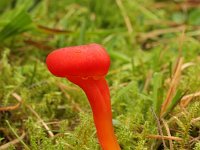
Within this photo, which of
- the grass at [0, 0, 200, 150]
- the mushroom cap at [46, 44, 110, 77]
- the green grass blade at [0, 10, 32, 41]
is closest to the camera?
the mushroom cap at [46, 44, 110, 77]

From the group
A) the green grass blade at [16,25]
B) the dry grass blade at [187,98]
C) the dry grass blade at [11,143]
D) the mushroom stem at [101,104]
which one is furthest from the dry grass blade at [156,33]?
the mushroom stem at [101,104]

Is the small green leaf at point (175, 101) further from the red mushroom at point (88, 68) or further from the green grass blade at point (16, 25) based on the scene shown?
the green grass blade at point (16, 25)

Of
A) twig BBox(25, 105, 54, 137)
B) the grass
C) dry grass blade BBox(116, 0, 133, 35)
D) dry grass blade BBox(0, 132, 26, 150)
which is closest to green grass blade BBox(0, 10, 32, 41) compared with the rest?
the grass

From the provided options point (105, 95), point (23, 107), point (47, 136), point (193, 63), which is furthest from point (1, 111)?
point (193, 63)

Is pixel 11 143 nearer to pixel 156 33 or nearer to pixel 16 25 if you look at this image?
pixel 16 25

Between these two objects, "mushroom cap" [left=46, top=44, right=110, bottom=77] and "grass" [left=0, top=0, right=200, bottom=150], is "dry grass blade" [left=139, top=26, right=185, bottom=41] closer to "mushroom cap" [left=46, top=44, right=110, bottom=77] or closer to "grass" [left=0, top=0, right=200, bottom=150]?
"grass" [left=0, top=0, right=200, bottom=150]

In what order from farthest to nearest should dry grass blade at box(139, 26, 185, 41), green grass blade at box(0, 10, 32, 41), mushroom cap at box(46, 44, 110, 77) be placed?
dry grass blade at box(139, 26, 185, 41) < green grass blade at box(0, 10, 32, 41) < mushroom cap at box(46, 44, 110, 77)

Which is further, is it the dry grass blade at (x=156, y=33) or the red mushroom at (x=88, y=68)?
the dry grass blade at (x=156, y=33)
